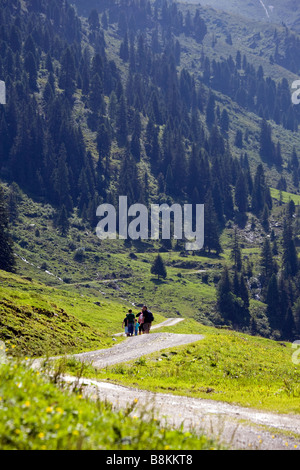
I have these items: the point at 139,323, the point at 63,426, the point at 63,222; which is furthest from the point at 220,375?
the point at 63,222

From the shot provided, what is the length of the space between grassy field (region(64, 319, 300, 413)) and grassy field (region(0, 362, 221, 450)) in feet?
34.2

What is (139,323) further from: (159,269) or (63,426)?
(159,269)

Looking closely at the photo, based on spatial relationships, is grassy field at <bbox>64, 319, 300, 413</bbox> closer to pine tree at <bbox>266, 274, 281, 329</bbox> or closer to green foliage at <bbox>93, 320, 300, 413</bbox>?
green foliage at <bbox>93, 320, 300, 413</bbox>

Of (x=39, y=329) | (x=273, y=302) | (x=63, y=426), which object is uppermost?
(x=63, y=426)

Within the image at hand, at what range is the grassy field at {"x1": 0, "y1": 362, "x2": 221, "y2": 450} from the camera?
9.43m

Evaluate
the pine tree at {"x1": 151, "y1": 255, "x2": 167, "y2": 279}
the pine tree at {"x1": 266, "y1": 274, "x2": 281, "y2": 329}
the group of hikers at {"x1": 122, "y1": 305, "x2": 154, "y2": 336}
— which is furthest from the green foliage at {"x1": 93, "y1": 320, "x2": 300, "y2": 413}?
the pine tree at {"x1": 266, "y1": 274, "x2": 281, "y2": 329}

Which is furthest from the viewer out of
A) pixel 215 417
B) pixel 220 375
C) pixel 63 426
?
pixel 220 375

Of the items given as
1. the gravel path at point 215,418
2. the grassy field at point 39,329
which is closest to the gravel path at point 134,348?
the grassy field at point 39,329

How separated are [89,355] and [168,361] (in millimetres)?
5157

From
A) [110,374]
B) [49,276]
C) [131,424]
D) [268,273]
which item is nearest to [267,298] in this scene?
[268,273]

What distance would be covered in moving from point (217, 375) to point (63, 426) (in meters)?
20.0

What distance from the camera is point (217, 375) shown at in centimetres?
2856
